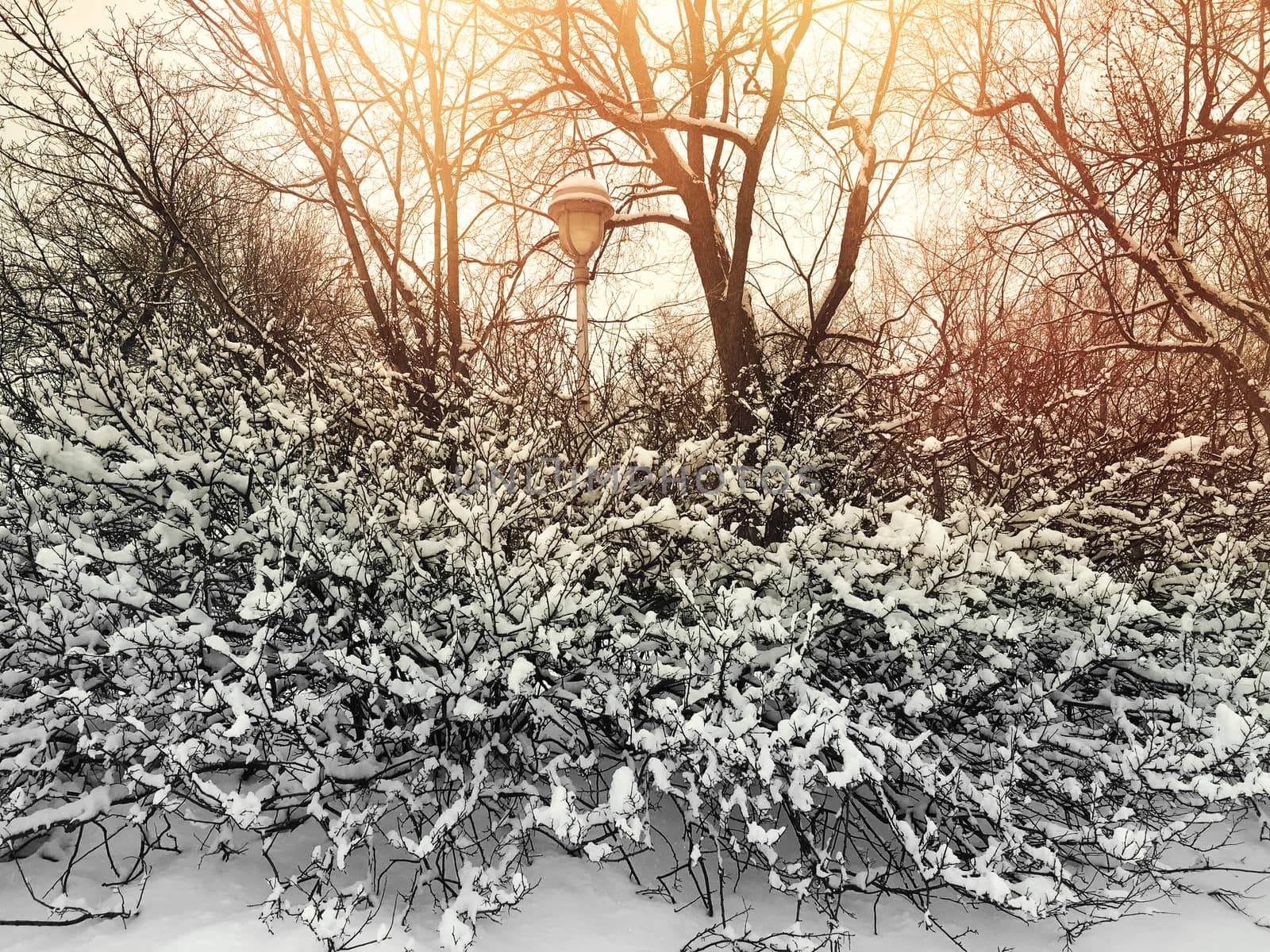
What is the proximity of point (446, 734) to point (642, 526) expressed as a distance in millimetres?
1148

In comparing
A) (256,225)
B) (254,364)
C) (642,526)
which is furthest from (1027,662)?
(256,225)

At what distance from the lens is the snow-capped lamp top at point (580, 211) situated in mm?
5070

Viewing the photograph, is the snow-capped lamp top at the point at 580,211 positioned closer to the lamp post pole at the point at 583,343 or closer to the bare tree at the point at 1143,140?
the lamp post pole at the point at 583,343

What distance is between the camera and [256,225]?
13211 mm

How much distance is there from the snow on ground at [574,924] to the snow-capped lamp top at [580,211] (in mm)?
3597

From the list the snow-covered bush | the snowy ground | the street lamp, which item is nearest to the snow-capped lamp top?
the street lamp

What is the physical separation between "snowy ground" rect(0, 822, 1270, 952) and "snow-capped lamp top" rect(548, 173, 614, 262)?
3590mm

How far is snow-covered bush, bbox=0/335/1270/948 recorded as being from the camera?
111 inches

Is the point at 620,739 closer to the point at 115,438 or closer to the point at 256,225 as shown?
the point at 115,438

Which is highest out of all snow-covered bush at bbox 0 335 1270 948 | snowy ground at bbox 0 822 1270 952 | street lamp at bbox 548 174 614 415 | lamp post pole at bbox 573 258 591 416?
street lamp at bbox 548 174 614 415

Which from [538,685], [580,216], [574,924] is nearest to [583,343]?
[580,216]

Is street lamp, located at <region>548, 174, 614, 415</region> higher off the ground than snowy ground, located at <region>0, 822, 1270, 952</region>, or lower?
higher

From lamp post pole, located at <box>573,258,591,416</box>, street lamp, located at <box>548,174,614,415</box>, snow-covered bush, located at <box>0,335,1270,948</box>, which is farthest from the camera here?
street lamp, located at <box>548,174,614,415</box>

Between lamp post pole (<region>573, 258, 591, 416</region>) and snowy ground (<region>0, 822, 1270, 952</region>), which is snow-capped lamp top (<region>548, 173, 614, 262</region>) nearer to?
lamp post pole (<region>573, 258, 591, 416</region>)
